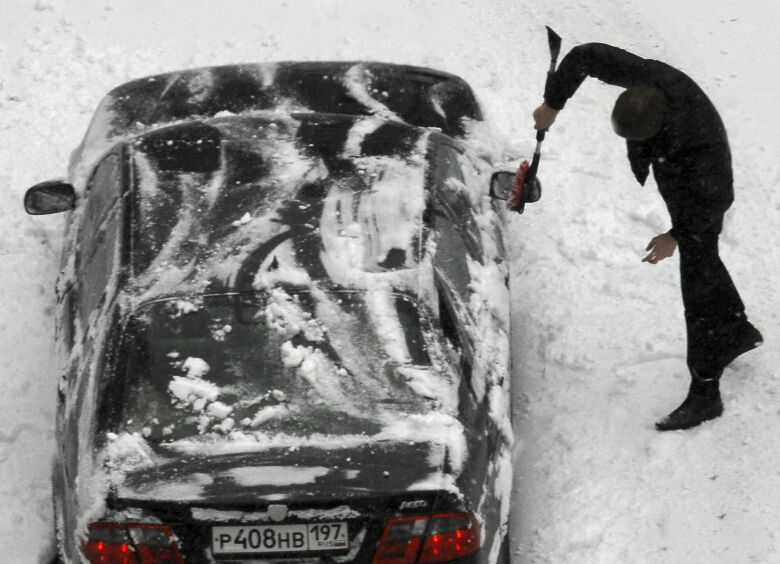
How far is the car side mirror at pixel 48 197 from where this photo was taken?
5500 mm

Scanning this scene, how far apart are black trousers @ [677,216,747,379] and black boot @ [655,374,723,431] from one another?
0.08 meters

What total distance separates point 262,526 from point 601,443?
7.27ft

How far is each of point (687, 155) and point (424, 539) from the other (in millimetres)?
2057

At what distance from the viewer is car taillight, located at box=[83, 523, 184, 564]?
366 cm

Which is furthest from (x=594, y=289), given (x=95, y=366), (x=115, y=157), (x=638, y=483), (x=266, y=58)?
(x=266, y=58)

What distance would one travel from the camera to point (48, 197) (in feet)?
18.1

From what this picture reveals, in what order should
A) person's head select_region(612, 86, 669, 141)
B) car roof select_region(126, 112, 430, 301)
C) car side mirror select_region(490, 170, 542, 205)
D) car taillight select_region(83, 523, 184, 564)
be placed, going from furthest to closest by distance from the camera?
car side mirror select_region(490, 170, 542, 205)
person's head select_region(612, 86, 669, 141)
car roof select_region(126, 112, 430, 301)
car taillight select_region(83, 523, 184, 564)

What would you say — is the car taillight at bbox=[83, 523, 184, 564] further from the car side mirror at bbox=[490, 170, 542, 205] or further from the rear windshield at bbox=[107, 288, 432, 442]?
the car side mirror at bbox=[490, 170, 542, 205]

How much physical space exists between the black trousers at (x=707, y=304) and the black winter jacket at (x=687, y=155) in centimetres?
12

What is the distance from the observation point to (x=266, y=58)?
29.7 ft

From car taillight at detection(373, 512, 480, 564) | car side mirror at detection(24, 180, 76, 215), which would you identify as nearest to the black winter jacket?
car taillight at detection(373, 512, 480, 564)

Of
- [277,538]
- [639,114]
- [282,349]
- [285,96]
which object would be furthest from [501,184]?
[277,538]

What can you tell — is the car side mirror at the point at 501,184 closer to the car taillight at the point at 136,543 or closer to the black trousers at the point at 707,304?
the black trousers at the point at 707,304

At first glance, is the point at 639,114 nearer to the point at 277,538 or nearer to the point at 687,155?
the point at 687,155
